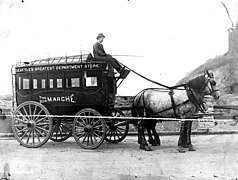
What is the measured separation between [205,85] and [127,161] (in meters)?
1.83

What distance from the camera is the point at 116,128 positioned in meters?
6.93

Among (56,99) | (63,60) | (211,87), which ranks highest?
(63,60)

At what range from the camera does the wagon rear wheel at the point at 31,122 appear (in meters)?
6.44

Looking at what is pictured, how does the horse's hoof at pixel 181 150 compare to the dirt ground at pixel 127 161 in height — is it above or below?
above

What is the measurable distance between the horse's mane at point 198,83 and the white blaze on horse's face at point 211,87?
3.2 inches

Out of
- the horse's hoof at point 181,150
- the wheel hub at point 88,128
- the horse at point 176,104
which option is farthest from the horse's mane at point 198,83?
the wheel hub at point 88,128

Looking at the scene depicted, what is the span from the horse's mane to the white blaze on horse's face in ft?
0.26

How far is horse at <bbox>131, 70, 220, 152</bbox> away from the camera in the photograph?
20.1ft

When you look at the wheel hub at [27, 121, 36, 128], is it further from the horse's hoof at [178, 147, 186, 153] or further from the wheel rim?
the horse's hoof at [178, 147, 186, 153]

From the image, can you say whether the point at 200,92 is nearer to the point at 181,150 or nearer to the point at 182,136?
the point at 182,136

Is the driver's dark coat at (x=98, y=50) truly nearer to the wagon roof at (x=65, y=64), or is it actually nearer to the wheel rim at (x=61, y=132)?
the wagon roof at (x=65, y=64)

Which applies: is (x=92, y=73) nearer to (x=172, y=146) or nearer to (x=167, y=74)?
(x=167, y=74)

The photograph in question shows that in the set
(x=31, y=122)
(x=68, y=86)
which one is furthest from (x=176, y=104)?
(x=31, y=122)

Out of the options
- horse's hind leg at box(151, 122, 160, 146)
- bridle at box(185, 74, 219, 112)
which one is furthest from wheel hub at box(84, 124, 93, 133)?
bridle at box(185, 74, 219, 112)
